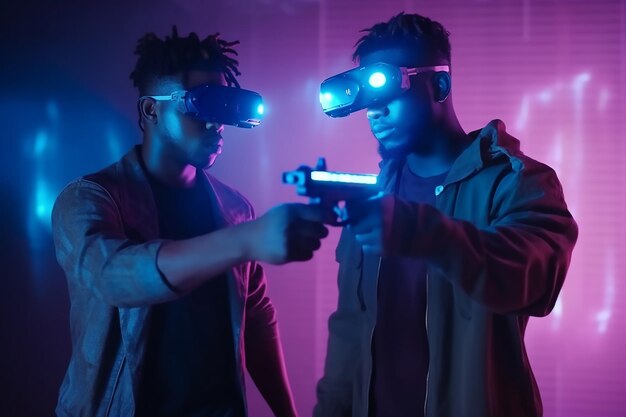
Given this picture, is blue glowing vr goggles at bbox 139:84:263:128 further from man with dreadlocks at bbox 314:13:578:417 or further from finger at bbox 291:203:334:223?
finger at bbox 291:203:334:223

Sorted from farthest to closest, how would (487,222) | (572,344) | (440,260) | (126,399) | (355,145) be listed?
(355,145) < (572,344) < (126,399) < (487,222) < (440,260)

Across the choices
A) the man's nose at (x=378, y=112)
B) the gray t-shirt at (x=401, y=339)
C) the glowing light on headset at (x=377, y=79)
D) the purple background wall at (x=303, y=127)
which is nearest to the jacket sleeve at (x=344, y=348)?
the gray t-shirt at (x=401, y=339)

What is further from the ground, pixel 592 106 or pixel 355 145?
pixel 592 106

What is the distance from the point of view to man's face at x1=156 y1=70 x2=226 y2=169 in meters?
2.06

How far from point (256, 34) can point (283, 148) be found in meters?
0.85

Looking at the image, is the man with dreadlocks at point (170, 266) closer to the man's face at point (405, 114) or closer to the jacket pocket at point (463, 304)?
the jacket pocket at point (463, 304)

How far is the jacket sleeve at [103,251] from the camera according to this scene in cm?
138

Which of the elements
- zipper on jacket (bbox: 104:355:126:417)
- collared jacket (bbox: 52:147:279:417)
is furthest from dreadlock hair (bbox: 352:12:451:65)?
zipper on jacket (bbox: 104:355:126:417)

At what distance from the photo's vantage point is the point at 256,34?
132 inches

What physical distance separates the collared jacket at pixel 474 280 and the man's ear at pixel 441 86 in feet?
0.87

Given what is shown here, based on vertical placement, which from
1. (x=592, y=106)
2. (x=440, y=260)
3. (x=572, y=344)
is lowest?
(x=572, y=344)

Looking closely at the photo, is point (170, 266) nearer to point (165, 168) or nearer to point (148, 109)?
point (165, 168)

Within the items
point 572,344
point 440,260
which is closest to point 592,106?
point 572,344

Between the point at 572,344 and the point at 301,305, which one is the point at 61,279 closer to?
the point at 301,305
